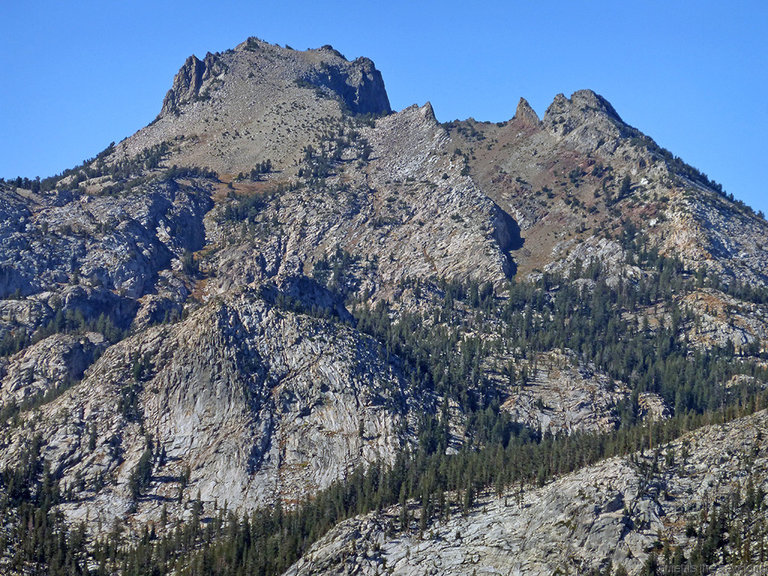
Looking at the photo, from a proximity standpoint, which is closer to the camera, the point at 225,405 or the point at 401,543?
the point at 401,543

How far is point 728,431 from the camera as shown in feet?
442

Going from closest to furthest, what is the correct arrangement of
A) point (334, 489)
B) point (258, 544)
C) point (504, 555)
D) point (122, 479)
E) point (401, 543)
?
point (504, 555) < point (401, 543) < point (258, 544) < point (334, 489) < point (122, 479)

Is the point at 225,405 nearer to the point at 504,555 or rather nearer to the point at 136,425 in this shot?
the point at 136,425

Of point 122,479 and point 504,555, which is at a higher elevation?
point 122,479

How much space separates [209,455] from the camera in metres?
180

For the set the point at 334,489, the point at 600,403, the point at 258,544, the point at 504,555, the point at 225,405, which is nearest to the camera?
the point at 504,555

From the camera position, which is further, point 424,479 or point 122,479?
point 122,479

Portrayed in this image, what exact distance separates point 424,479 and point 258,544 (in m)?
26.6

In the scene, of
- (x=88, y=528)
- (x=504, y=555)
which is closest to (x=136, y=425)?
(x=88, y=528)

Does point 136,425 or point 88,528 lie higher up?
point 136,425

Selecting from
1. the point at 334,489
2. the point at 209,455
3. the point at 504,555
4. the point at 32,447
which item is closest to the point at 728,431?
the point at 504,555

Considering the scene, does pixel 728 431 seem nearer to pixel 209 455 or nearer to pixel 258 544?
pixel 258 544

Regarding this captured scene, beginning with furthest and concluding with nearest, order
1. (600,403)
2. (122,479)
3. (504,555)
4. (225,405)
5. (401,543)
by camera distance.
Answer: (600,403) < (225,405) < (122,479) < (401,543) < (504,555)

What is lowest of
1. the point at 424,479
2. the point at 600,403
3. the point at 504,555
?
the point at 504,555
